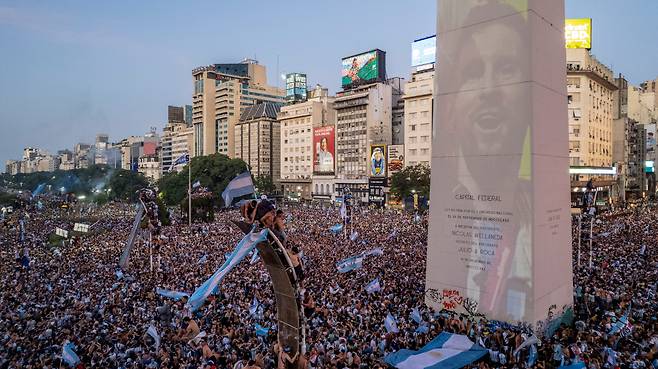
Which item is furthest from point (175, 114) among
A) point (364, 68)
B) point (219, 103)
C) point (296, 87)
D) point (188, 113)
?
point (364, 68)

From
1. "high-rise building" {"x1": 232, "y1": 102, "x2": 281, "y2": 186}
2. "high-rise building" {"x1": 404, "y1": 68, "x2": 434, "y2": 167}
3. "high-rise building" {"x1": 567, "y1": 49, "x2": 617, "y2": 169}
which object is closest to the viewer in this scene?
"high-rise building" {"x1": 567, "y1": 49, "x2": 617, "y2": 169}

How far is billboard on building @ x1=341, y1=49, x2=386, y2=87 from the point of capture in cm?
8038

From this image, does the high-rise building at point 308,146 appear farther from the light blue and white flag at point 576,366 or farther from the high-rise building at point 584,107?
the light blue and white flag at point 576,366

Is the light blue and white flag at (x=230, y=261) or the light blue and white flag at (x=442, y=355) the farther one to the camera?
the light blue and white flag at (x=442, y=355)

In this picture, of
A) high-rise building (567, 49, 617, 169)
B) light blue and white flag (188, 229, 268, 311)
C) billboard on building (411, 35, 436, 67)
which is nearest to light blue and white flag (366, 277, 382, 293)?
light blue and white flag (188, 229, 268, 311)

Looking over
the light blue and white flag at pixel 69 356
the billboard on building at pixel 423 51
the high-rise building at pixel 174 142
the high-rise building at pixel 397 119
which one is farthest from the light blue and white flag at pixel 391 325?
the high-rise building at pixel 174 142

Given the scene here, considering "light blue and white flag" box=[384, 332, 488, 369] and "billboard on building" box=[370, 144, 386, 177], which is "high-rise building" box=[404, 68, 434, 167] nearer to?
"billboard on building" box=[370, 144, 386, 177]

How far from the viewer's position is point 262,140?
348 ft

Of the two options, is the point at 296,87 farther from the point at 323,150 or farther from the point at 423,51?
the point at 423,51

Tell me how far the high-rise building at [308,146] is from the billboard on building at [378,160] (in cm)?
1179

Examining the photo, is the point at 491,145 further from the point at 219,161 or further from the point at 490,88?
the point at 219,161

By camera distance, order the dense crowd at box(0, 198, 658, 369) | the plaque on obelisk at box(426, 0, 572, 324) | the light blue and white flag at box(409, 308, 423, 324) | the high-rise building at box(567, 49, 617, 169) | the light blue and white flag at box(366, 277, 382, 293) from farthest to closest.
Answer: the high-rise building at box(567, 49, 617, 169)
the light blue and white flag at box(366, 277, 382, 293)
the light blue and white flag at box(409, 308, 423, 324)
the plaque on obelisk at box(426, 0, 572, 324)
the dense crowd at box(0, 198, 658, 369)

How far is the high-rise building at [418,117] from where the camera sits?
7106 centimetres

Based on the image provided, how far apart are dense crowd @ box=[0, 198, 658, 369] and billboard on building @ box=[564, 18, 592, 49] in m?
42.3
